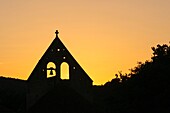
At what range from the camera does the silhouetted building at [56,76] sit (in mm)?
51375

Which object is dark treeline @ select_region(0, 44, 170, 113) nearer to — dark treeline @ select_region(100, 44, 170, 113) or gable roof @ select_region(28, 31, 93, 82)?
dark treeline @ select_region(100, 44, 170, 113)

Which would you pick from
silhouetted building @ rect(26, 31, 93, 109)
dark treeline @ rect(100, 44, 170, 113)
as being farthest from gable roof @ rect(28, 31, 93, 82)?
dark treeline @ rect(100, 44, 170, 113)

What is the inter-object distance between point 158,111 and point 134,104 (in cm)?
187

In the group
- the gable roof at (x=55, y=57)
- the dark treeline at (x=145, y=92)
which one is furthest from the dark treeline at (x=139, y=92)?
the gable roof at (x=55, y=57)

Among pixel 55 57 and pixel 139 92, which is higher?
pixel 55 57

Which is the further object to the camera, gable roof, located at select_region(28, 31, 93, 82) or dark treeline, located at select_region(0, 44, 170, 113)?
gable roof, located at select_region(28, 31, 93, 82)

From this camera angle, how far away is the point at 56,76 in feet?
169

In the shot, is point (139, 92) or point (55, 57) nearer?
point (139, 92)

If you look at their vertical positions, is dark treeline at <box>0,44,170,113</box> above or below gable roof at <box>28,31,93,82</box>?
below

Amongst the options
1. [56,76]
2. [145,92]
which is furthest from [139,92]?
[56,76]

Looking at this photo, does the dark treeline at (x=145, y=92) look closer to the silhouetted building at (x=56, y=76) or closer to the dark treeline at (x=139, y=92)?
the dark treeline at (x=139, y=92)

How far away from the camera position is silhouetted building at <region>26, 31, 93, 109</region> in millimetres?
51375

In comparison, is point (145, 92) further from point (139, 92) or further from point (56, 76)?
point (56, 76)

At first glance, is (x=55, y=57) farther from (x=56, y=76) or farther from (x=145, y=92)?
(x=145, y=92)
